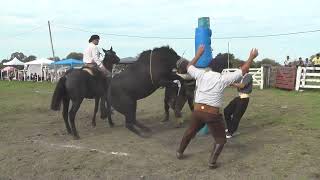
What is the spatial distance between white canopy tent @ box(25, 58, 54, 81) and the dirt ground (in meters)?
40.3

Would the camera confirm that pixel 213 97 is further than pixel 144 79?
No

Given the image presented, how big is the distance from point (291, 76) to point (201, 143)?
16.3 metres

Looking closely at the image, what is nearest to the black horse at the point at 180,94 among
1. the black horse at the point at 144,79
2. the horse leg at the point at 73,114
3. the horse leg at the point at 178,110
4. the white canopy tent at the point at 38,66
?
the horse leg at the point at 178,110

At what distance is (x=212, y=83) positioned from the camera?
758 cm

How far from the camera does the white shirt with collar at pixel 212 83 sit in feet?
24.8

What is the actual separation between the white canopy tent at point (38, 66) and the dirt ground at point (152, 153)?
40.3 m

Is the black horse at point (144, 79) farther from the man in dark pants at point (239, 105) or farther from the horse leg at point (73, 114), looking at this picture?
the man in dark pants at point (239, 105)

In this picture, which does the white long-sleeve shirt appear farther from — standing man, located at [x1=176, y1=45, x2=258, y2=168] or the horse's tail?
standing man, located at [x1=176, y1=45, x2=258, y2=168]

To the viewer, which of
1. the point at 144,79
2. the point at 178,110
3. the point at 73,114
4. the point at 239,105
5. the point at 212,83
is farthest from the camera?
the point at 178,110

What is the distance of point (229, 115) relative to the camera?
10.1 m

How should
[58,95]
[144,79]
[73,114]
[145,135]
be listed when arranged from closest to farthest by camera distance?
[145,135]
[144,79]
[73,114]
[58,95]

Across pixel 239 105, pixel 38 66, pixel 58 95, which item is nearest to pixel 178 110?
pixel 239 105

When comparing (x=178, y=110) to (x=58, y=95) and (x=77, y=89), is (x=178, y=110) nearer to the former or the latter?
(x=77, y=89)

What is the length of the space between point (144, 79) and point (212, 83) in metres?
3.32
